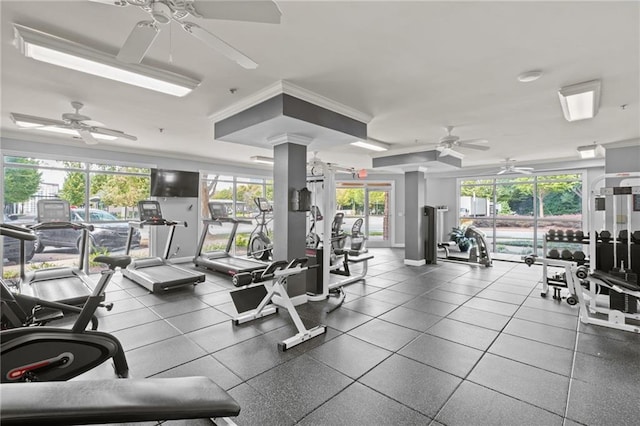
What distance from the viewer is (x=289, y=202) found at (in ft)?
14.1

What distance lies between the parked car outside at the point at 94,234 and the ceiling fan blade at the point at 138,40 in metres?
5.54

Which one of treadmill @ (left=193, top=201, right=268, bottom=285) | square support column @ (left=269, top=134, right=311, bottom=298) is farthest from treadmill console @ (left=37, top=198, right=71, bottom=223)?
square support column @ (left=269, top=134, right=311, bottom=298)

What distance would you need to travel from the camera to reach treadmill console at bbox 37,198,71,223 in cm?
475

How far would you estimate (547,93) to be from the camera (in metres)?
3.54

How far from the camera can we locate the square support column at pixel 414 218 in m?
7.59

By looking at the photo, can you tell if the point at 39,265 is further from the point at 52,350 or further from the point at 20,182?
the point at 52,350

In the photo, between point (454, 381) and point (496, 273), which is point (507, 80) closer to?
point (454, 381)

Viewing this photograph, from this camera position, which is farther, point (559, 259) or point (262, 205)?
point (262, 205)

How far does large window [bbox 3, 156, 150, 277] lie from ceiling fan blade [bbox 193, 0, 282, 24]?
544cm

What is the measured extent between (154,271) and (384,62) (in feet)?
18.0

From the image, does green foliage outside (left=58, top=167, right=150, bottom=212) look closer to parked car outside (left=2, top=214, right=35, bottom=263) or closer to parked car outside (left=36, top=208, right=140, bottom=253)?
parked car outside (left=36, top=208, right=140, bottom=253)

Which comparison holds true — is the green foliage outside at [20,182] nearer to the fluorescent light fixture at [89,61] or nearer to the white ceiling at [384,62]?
the white ceiling at [384,62]

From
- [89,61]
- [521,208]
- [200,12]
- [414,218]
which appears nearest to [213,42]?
[200,12]

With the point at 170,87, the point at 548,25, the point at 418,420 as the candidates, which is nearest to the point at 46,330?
the point at 170,87
